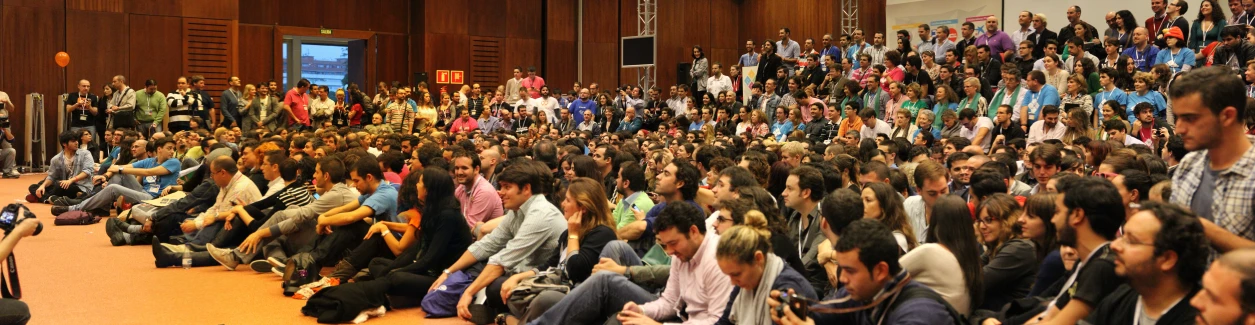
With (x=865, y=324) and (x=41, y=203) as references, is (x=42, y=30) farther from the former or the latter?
(x=865, y=324)

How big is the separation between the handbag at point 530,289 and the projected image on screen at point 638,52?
12948 mm

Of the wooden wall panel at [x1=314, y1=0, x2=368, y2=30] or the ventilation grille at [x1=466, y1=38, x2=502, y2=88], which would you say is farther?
the ventilation grille at [x1=466, y1=38, x2=502, y2=88]

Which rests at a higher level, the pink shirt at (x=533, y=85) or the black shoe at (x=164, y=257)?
the pink shirt at (x=533, y=85)

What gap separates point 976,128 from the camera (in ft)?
32.1

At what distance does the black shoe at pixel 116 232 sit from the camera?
8477mm

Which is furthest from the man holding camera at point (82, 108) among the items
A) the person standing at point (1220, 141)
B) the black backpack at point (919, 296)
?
the person standing at point (1220, 141)

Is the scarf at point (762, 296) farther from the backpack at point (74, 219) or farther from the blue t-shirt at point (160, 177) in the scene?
the backpack at point (74, 219)

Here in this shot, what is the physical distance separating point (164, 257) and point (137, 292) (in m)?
1.04

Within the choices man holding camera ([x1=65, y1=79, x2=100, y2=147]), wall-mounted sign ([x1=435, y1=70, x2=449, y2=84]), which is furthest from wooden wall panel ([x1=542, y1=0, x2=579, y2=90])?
man holding camera ([x1=65, y1=79, x2=100, y2=147])

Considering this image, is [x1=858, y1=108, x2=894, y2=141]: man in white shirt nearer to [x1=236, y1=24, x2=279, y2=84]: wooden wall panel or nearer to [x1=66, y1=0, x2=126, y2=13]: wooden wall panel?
[x1=236, y1=24, x2=279, y2=84]: wooden wall panel

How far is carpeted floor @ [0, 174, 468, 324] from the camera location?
5.65m

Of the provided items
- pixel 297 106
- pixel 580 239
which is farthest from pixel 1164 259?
pixel 297 106

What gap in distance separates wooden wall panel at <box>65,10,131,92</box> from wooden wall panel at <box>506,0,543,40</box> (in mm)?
6823

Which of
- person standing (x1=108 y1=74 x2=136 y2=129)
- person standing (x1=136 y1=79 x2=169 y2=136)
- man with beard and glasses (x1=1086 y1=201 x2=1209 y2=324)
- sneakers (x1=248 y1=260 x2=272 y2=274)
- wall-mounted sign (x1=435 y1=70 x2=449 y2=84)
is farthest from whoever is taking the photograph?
wall-mounted sign (x1=435 y1=70 x2=449 y2=84)
